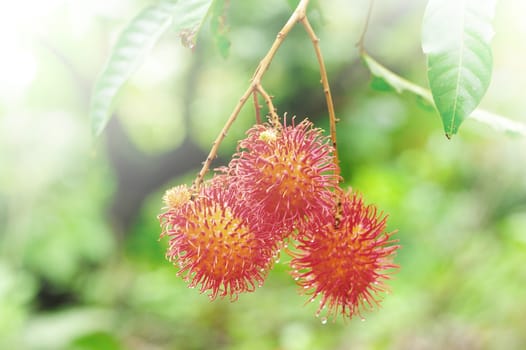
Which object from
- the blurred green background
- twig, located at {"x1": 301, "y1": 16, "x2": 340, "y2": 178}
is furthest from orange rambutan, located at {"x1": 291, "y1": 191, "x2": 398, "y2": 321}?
the blurred green background

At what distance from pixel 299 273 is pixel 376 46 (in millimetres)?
3755

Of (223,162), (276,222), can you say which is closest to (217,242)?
(276,222)

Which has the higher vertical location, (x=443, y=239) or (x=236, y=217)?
(x=443, y=239)

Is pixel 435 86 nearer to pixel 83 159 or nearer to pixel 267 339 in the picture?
pixel 267 339

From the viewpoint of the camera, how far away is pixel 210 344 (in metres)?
4.16

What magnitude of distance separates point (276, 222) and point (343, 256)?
15 centimetres

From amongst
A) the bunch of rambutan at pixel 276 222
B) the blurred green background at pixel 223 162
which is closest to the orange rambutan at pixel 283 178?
the bunch of rambutan at pixel 276 222

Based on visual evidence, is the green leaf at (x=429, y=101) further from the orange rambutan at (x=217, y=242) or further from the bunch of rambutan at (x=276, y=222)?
the orange rambutan at (x=217, y=242)

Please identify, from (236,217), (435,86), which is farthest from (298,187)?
(435,86)

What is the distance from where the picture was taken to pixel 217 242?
1061 mm

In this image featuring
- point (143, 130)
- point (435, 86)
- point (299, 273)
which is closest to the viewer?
point (435, 86)

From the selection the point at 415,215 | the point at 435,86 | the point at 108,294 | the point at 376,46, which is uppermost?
the point at 376,46

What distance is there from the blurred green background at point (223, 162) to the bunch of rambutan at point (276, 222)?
7.35ft

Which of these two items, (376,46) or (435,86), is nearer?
(435,86)
